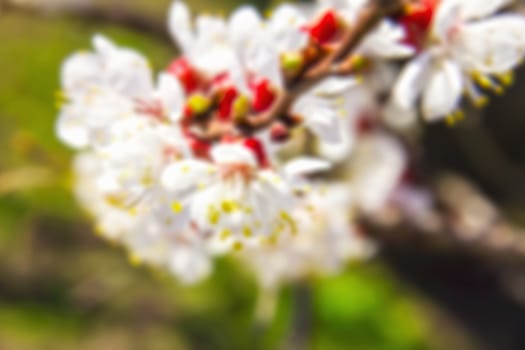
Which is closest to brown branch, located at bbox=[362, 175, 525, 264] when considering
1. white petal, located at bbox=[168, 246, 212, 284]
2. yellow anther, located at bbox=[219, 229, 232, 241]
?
white petal, located at bbox=[168, 246, 212, 284]

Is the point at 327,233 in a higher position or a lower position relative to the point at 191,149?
higher

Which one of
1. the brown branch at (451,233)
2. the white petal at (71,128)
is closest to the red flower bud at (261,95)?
the white petal at (71,128)

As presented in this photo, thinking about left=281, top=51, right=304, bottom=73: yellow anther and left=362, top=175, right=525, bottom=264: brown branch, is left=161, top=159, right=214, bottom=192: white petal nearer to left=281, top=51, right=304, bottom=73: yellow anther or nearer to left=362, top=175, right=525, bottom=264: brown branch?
left=281, top=51, right=304, bottom=73: yellow anther

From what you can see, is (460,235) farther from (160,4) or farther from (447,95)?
(160,4)

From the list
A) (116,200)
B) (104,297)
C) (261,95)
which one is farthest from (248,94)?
(104,297)

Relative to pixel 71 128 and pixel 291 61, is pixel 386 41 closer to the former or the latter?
pixel 291 61

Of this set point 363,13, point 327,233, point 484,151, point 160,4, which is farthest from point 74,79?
point 160,4
